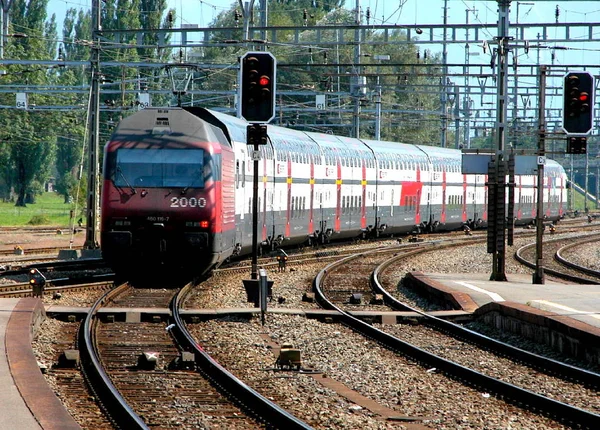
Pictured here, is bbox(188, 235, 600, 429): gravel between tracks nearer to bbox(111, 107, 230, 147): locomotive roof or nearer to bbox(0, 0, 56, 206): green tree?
bbox(111, 107, 230, 147): locomotive roof

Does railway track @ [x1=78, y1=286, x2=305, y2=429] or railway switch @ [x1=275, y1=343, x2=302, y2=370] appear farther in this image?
railway switch @ [x1=275, y1=343, x2=302, y2=370]

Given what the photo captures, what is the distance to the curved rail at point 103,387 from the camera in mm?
9252

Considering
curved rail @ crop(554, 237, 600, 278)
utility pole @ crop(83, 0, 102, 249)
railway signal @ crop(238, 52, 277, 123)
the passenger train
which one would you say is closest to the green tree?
the passenger train

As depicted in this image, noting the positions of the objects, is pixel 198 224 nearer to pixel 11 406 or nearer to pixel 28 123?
pixel 11 406

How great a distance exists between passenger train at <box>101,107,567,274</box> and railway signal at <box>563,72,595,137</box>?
6738mm

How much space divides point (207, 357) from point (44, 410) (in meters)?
3.62

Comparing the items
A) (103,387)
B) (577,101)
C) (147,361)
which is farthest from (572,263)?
(103,387)

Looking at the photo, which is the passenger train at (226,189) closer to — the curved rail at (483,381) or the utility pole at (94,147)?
the curved rail at (483,381)

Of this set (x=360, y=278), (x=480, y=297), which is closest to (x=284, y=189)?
(x=360, y=278)

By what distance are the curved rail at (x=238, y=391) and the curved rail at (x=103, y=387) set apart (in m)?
1.11

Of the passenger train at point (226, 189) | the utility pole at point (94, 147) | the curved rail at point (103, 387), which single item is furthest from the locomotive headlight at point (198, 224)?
the utility pole at point (94, 147)

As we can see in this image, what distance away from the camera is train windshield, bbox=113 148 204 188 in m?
20.0

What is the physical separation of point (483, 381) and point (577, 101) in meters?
12.9

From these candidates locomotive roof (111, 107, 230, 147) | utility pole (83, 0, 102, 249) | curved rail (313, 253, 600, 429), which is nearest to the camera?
curved rail (313, 253, 600, 429)
